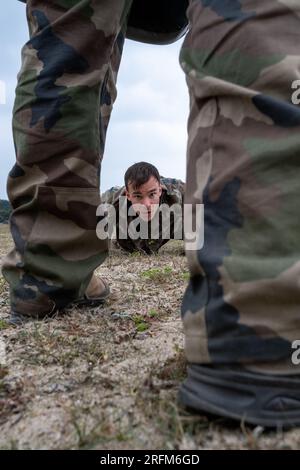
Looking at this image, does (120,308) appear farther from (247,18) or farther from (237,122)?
(247,18)

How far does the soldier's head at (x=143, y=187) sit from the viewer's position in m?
4.92

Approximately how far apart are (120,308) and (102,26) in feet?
3.76

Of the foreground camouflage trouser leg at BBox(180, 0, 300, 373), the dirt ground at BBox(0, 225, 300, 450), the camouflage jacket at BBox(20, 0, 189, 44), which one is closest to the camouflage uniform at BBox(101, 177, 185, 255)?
the camouflage jacket at BBox(20, 0, 189, 44)

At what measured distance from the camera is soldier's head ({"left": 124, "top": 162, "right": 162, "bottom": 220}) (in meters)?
4.92

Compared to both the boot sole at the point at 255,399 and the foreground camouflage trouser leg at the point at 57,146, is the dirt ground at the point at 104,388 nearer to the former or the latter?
the boot sole at the point at 255,399

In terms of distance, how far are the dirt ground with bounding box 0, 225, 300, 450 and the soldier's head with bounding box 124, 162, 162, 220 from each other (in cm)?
300

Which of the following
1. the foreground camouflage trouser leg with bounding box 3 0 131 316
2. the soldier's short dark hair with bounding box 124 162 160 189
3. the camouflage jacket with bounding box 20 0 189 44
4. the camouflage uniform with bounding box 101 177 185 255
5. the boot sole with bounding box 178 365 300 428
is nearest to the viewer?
the boot sole with bounding box 178 365 300 428

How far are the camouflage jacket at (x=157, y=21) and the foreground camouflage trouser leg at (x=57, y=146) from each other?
20.0 inches

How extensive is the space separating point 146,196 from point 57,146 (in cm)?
331

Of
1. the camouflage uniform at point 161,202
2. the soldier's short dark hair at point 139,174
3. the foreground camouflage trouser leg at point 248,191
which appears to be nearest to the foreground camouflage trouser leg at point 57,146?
the foreground camouflage trouser leg at point 248,191

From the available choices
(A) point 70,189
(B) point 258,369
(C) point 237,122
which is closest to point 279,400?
(B) point 258,369

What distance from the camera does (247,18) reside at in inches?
39.6

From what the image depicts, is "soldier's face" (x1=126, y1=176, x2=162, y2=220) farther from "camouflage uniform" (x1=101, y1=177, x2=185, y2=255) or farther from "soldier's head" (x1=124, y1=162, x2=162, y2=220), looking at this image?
"camouflage uniform" (x1=101, y1=177, x2=185, y2=255)

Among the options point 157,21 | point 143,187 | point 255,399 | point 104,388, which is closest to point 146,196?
point 143,187
